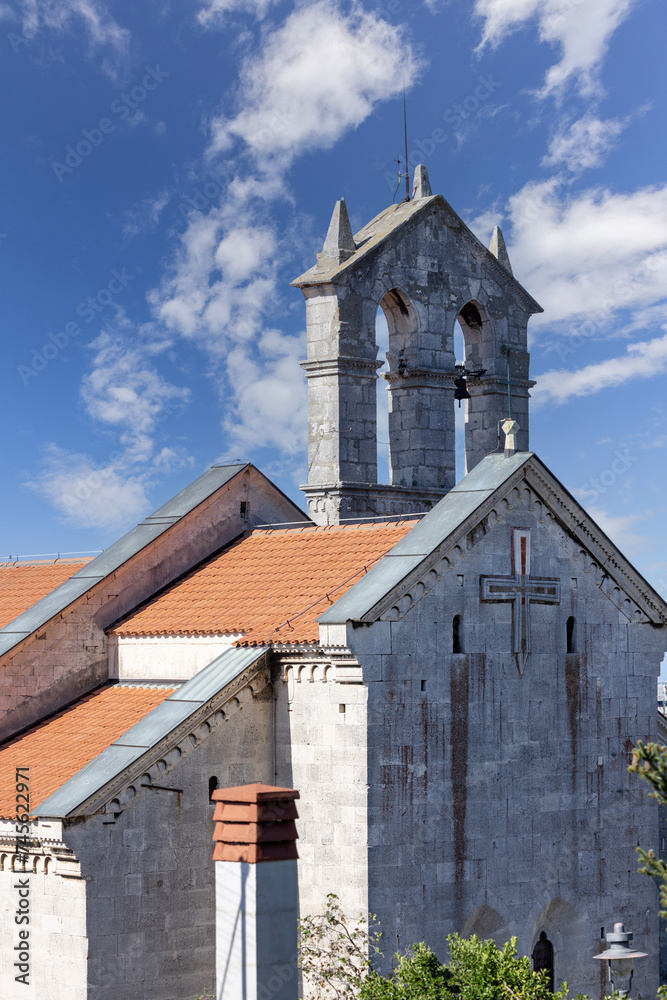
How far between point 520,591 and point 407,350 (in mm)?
6506

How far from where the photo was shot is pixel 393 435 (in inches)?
1123

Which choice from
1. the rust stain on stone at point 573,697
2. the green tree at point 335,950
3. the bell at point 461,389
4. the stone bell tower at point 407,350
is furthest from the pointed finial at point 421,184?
the green tree at point 335,950

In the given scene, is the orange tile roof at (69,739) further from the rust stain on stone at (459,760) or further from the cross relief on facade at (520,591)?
the cross relief on facade at (520,591)

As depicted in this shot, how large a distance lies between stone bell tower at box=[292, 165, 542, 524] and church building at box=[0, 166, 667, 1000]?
59 millimetres

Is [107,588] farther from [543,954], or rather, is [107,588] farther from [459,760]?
[543,954]

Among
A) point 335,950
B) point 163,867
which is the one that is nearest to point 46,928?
point 163,867

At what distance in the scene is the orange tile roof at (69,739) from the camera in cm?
2219

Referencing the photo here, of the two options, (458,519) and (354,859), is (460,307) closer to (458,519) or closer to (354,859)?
(458,519)

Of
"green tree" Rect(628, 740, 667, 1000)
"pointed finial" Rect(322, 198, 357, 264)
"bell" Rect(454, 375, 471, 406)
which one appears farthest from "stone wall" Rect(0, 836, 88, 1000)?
"bell" Rect(454, 375, 471, 406)

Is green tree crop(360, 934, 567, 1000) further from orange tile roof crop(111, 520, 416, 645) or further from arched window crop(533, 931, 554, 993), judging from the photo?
arched window crop(533, 931, 554, 993)

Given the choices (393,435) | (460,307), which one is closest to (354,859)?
(393,435)

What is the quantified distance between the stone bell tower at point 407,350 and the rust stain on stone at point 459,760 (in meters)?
5.45

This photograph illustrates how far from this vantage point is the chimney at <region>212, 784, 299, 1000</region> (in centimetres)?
1423

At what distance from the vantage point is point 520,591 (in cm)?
2355
